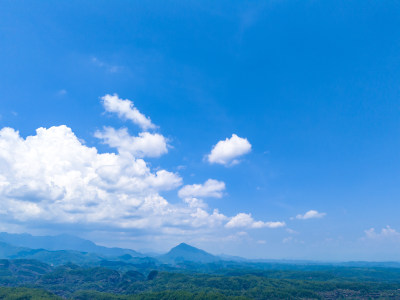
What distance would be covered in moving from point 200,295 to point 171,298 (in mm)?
23427

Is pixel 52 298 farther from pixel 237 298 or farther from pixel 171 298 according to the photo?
pixel 237 298

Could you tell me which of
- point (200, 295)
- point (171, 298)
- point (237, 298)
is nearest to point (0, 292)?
point (171, 298)

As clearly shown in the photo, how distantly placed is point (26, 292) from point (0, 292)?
16855 mm

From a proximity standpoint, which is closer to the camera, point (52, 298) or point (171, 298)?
point (52, 298)

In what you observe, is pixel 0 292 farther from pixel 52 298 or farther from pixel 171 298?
pixel 171 298

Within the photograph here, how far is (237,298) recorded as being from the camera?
185750 millimetres

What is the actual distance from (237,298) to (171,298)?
52305 mm

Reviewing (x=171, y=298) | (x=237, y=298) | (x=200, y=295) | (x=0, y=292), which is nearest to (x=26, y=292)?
(x=0, y=292)

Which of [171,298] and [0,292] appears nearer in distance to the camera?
[0,292]

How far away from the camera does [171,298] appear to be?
199750mm

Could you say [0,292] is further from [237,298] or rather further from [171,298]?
[237,298]

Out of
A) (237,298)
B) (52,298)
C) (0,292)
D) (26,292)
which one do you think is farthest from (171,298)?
(0,292)

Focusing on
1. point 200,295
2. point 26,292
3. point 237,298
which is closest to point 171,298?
point 200,295

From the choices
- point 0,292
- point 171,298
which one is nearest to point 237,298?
point 171,298
